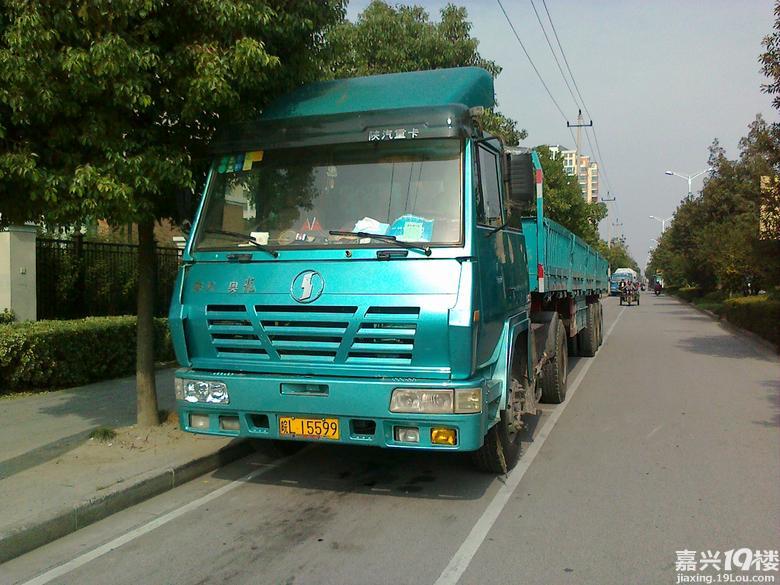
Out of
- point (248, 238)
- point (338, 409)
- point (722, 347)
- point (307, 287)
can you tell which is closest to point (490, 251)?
point (307, 287)

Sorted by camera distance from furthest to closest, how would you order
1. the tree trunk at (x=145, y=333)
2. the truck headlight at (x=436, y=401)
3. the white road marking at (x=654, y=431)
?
the white road marking at (x=654, y=431)
the tree trunk at (x=145, y=333)
the truck headlight at (x=436, y=401)

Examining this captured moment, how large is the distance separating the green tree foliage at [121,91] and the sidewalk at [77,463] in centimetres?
205

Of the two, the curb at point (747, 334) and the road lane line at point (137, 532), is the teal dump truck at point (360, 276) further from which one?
the curb at point (747, 334)

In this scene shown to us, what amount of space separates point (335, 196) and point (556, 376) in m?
5.08

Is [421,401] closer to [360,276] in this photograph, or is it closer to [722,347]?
[360,276]

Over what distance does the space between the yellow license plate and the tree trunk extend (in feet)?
8.09

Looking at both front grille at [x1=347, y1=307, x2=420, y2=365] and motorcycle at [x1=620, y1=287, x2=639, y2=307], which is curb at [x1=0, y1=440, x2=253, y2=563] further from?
motorcycle at [x1=620, y1=287, x2=639, y2=307]

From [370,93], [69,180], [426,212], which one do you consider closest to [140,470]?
[69,180]

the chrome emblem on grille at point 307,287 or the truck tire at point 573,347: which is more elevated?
the chrome emblem on grille at point 307,287

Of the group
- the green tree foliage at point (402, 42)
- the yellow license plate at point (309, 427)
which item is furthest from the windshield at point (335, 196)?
the green tree foliage at point (402, 42)

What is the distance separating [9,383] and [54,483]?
3982 mm

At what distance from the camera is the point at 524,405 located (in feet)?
21.2

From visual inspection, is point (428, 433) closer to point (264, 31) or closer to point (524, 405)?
point (524, 405)

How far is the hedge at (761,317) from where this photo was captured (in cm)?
1714
